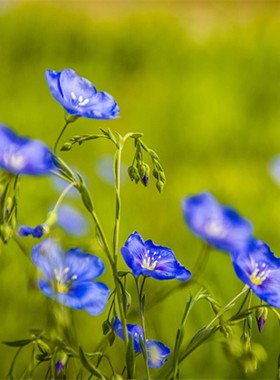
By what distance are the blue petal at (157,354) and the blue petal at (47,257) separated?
0.09m

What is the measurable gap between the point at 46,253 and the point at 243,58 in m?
2.45

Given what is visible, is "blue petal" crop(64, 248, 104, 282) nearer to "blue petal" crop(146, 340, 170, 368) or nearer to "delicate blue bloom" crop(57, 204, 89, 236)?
"blue petal" crop(146, 340, 170, 368)

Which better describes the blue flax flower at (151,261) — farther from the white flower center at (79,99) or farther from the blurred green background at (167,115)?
the blurred green background at (167,115)

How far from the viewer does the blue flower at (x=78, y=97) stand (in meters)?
0.60

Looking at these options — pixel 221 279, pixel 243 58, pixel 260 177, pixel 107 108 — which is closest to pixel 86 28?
pixel 243 58

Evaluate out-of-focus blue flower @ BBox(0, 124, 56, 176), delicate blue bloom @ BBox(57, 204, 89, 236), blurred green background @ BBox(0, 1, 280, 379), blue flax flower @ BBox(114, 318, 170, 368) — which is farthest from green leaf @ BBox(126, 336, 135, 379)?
blurred green background @ BBox(0, 1, 280, 379)

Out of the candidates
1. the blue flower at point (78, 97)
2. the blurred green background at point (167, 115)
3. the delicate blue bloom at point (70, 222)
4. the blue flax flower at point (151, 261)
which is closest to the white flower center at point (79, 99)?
the blue flower at point (78, 97)

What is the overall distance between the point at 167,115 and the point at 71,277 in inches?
76.9

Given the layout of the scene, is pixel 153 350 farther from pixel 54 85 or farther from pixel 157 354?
pixel 54 85

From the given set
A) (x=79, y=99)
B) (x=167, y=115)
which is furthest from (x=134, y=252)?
(x=167, y=115)

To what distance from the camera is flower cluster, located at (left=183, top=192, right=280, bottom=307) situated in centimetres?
55

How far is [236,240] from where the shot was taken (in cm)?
56

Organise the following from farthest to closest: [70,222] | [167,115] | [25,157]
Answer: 1. [167,115]
2. [70,222]
3. [25,157]

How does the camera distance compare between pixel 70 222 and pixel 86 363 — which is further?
pixel 70 222
